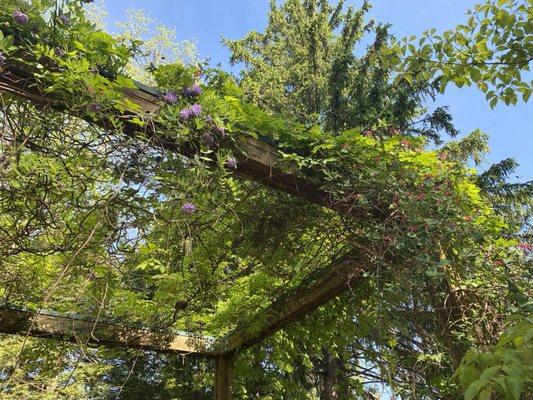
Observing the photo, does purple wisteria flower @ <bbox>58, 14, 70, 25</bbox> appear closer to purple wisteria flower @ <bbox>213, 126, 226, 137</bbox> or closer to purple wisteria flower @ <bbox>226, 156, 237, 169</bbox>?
purple wisteria flower @ <bbox>213, 126, 226, 137</bbox>

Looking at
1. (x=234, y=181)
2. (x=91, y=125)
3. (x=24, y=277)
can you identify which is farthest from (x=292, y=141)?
(x=24, y=277)

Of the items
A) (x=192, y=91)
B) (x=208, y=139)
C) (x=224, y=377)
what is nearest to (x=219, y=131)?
(x=208, y=139)

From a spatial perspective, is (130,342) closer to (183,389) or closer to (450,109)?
(183,389)

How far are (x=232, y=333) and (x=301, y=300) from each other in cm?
100

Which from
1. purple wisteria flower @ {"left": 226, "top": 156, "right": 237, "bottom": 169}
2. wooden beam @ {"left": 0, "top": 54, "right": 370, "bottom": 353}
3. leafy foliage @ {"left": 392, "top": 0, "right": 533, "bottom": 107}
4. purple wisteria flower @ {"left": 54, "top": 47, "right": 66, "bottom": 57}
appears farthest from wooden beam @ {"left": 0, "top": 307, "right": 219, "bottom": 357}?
leafy foliage @ {"left": 392, "top": 0, "right": 533, "bottom": 107}

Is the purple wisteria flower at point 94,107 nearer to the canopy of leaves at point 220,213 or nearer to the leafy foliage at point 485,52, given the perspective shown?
the canopy of leaves at point 220,213

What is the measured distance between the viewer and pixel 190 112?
5.61 ft

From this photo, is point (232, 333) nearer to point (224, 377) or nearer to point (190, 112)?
point (224, 377)

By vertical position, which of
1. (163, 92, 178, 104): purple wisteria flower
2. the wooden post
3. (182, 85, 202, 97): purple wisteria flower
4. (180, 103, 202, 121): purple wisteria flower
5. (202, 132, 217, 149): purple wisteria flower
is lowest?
the wooden post

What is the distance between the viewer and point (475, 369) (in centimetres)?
108

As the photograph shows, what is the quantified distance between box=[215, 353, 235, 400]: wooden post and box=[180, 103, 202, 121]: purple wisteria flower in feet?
9.79

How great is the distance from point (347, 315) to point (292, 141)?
1823 mm

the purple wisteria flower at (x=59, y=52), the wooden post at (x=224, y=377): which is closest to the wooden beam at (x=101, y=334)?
the wooden post at (x=224, y=377)

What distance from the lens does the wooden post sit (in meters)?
4.09
